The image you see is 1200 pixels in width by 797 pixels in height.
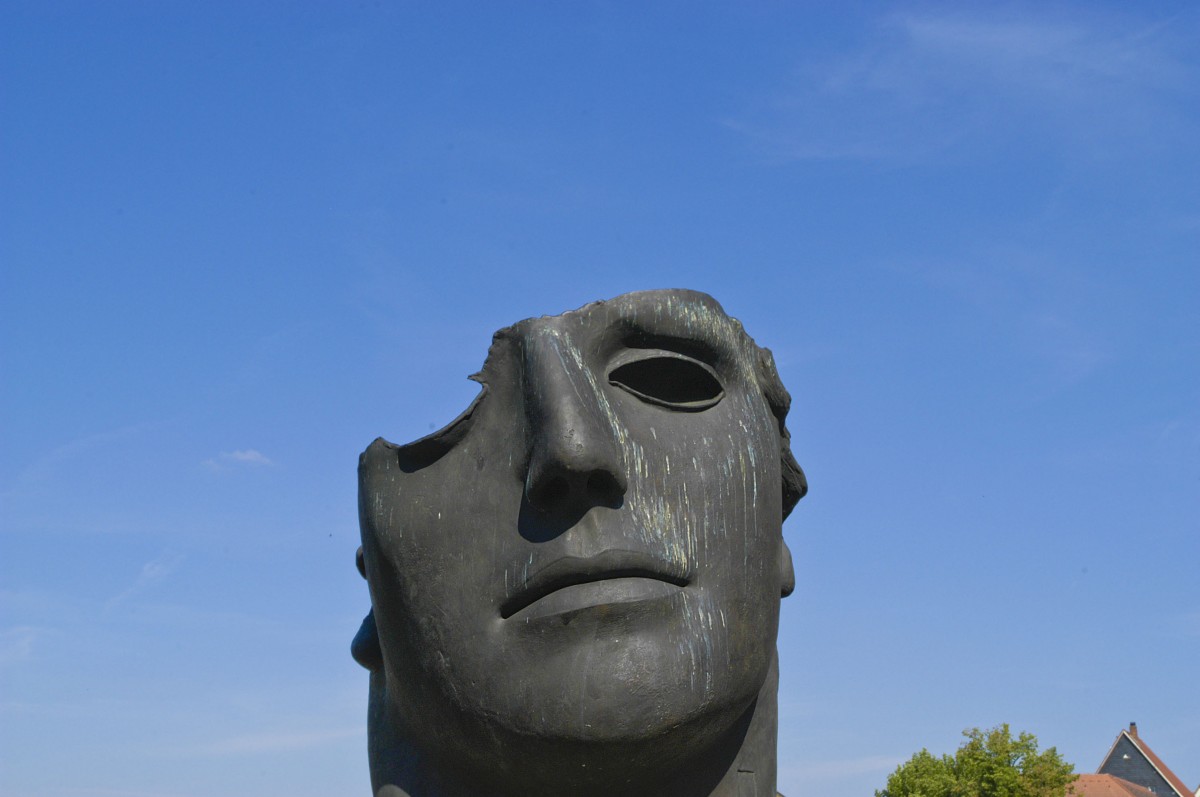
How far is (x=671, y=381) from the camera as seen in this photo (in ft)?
16.9

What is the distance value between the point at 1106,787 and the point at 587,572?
39261 mm

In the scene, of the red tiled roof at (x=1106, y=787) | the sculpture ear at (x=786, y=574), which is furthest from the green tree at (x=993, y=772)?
the sculpture ear at (x=786, y=574)

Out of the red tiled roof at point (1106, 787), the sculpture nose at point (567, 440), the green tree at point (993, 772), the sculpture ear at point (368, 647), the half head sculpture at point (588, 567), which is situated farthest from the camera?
the red tiled roof at point (1106, 787)

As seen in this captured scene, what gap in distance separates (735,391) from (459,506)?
120 centimetres

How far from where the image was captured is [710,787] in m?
5.01

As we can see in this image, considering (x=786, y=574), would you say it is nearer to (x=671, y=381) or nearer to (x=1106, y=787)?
(x=671, y=381)

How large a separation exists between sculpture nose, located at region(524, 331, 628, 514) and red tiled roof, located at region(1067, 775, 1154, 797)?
37.6 m

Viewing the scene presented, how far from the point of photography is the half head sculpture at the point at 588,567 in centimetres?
452

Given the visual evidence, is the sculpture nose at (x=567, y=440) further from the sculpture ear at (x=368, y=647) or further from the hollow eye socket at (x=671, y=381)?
the sculpture ear at (x=368, y=647)

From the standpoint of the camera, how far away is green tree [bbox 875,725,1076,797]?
29062 millimetres

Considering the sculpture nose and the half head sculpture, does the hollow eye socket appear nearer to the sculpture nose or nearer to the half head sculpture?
the half head sculpture

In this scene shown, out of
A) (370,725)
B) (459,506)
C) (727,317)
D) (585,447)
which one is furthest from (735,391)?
(370,725)

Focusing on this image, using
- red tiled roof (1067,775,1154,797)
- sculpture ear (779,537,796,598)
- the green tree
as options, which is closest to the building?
red tiled roof (1067,775,1154,797)

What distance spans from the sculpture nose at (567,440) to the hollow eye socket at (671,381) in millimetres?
202
